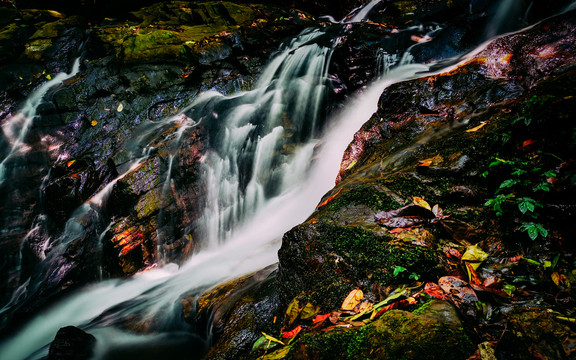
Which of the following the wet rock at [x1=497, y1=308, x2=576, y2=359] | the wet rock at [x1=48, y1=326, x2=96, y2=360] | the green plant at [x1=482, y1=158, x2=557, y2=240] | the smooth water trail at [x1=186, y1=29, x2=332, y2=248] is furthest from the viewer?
the smooth water trail at [x1=186, y1=29, x2=332, y2=248]

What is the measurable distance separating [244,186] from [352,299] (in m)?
6.49

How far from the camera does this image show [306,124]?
888 cm

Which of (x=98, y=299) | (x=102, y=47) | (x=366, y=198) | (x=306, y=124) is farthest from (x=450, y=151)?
(x=102, y=47)

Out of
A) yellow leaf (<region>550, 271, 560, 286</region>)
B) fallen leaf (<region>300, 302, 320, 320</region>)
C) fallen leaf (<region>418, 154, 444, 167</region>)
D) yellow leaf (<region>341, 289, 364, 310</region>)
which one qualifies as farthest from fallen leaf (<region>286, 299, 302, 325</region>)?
fallen leaf (<region>418, 154, 444, 167</region>)

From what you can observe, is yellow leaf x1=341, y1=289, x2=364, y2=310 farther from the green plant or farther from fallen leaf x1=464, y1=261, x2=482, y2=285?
the green plant

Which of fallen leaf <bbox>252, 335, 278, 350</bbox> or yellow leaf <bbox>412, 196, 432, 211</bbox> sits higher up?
yellow leaf <bbox>412, 196, 432, 211</bbox>

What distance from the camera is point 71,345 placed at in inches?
170

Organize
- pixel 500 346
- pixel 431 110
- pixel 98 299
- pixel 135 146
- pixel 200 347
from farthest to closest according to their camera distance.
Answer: pixel 135 146, pixel 98 299, pixel 431 110, pixel 200 347, pixel 500 346

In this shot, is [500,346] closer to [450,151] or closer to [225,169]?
[450,151]

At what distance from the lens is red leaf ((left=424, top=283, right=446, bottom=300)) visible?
1695 mm

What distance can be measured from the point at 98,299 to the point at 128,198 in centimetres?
265

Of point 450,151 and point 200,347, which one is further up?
point 450,151

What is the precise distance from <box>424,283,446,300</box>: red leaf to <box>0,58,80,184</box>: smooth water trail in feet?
→ 38.0

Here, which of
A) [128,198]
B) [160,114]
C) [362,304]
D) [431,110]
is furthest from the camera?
[160,114]
